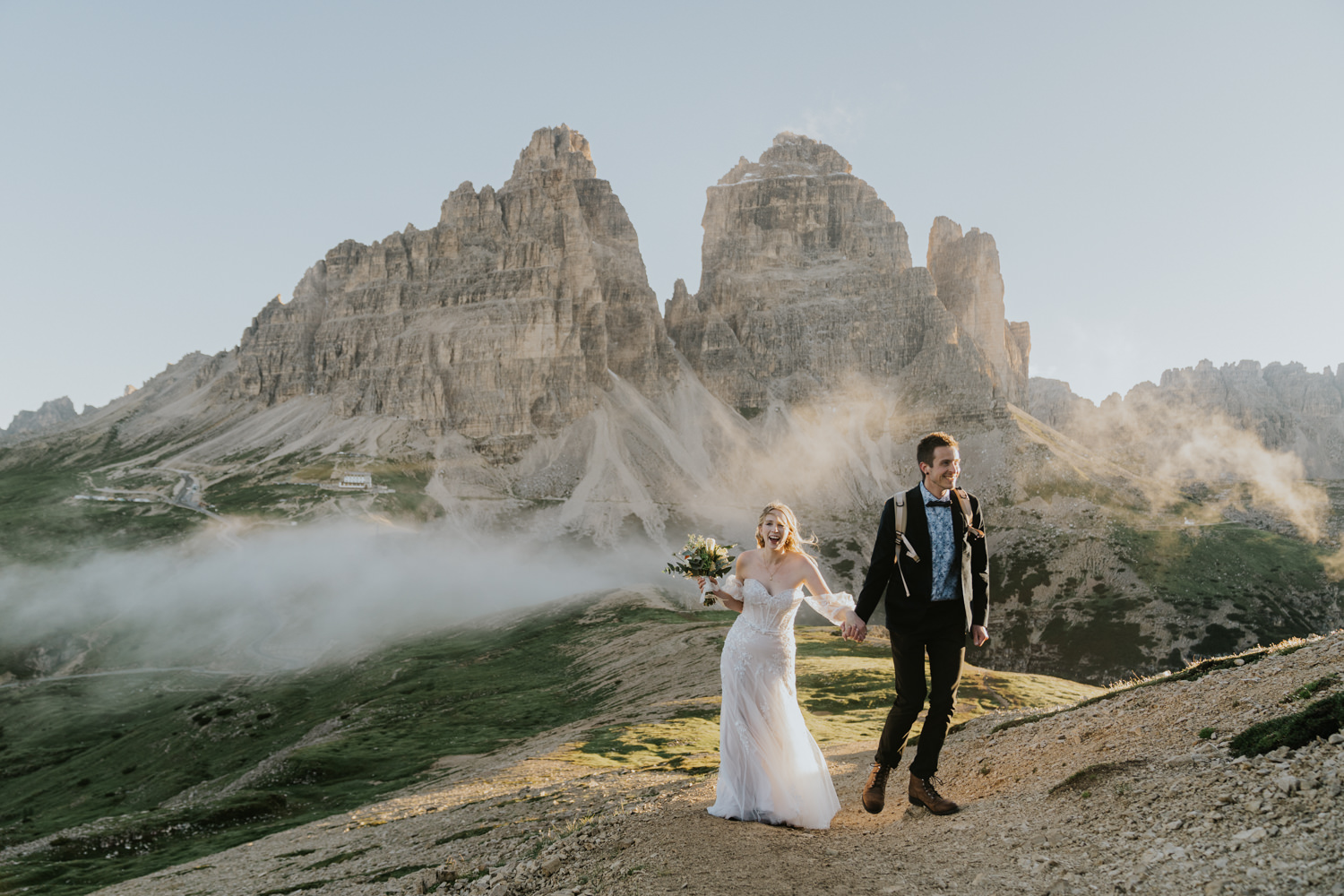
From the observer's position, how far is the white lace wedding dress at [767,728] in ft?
38.2

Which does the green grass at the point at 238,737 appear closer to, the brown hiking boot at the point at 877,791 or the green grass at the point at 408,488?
the brown hiking boot at the point at 877,791

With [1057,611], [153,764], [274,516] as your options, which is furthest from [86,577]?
[1057,611]

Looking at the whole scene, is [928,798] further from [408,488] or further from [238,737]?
[408,488]

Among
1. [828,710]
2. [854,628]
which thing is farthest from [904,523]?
[828,710]

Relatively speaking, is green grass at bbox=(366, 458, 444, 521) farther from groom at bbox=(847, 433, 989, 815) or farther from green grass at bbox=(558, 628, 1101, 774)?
groom at bbox=(847, 433, 989, 815)

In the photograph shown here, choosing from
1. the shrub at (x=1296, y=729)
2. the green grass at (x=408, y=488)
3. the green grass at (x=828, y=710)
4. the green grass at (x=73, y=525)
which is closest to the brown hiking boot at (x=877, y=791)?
the shrub at (x=1296, y=729)

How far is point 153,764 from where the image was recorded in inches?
2285

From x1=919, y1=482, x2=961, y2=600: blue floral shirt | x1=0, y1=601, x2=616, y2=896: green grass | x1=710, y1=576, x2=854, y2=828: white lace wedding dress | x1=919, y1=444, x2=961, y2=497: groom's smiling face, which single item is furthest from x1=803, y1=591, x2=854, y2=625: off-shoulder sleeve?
x1=0, y1=601, x2=616, y2=896: green grass

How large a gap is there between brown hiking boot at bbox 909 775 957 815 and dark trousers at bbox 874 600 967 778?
0.12m

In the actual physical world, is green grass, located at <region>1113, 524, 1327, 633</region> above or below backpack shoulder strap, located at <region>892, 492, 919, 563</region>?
below

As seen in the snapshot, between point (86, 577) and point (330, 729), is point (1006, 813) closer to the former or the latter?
point (330, 729)

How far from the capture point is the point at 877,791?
1155 centimetres

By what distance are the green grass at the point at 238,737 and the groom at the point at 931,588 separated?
27196mm

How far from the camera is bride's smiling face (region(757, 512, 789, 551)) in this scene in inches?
492
